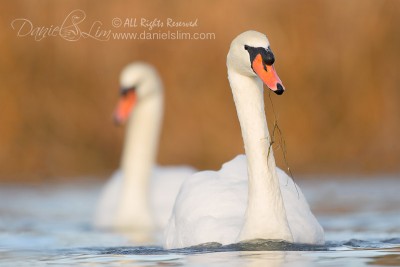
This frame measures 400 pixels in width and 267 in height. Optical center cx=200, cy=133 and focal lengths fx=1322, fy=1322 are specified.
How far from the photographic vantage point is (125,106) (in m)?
13.5

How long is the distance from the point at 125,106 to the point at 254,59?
542 centimetres

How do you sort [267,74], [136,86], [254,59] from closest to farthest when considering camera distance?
[267,74], [254,59], [136,86]

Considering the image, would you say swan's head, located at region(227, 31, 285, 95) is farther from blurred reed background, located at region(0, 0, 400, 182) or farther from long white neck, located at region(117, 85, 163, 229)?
blurred reed background, located at region(0, 0, 400, 182)

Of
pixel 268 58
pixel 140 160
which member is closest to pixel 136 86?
pixel 140 160

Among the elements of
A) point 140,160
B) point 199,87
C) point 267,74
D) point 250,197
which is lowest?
point 250,197

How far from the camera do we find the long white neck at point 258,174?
8.27 meters

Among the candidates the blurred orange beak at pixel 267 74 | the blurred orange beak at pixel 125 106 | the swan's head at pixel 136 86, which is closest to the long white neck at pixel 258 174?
the blurred orange beak at pixel 267 74

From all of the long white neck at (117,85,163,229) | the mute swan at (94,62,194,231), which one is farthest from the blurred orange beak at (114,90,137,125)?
the long white neck at (117,85,163,229)

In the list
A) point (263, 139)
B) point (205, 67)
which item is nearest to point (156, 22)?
point (205, 67)

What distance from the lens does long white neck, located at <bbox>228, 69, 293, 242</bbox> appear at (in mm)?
8273

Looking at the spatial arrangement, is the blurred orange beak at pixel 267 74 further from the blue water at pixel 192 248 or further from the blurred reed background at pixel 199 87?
the blurred reed background at pixel 199 87

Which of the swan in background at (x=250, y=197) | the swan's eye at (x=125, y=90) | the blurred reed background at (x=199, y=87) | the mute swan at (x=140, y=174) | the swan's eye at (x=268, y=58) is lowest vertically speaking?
the swan in background at (x=250, y=197)

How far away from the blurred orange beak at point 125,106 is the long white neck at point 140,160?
251 millimetres

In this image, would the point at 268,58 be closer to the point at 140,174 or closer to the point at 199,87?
the point at 140,174
